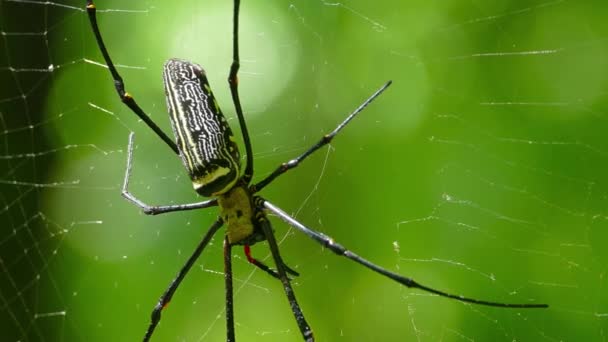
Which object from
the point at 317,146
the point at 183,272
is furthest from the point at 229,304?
the point at 317,146

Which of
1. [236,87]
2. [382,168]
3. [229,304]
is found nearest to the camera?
[236,87]

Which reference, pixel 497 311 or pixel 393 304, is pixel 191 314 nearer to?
pixel 393 304

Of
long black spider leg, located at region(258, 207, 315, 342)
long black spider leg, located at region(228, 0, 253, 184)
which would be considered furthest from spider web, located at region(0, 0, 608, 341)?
long black spider leg, located at region(228, 0, 253, 184)

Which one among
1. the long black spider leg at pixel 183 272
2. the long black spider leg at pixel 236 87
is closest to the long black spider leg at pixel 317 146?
the long black spider leg at pixel 236 87

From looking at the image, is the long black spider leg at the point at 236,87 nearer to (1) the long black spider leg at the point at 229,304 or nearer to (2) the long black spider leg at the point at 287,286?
(2) the long black spider leg at the point at 287,286

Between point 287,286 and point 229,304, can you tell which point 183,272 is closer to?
point 229,304

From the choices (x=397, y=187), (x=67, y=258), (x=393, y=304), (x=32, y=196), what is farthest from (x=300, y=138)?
(x=32, y=196)
